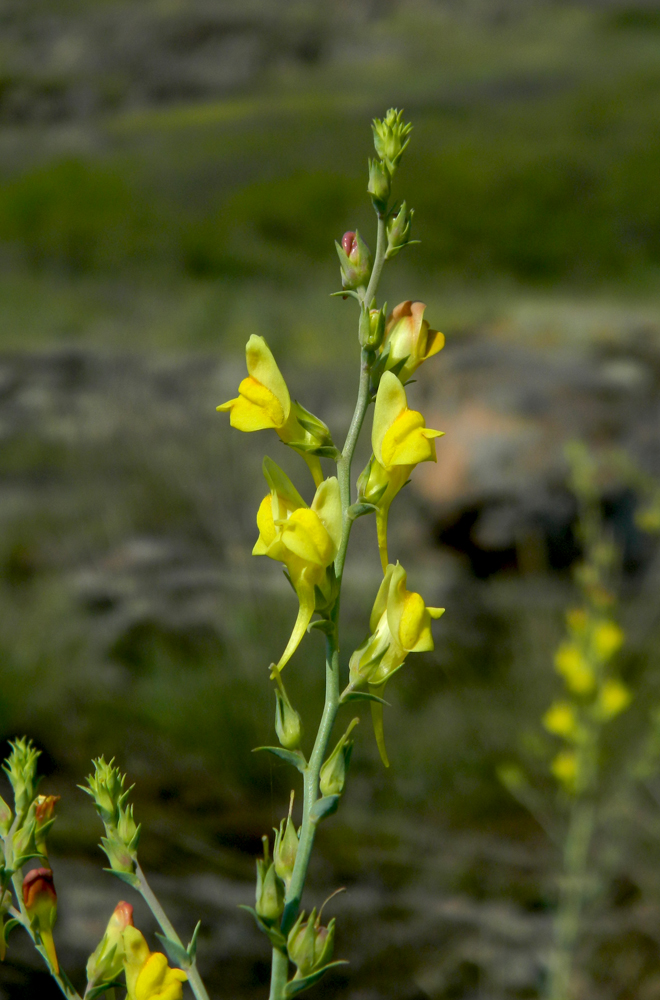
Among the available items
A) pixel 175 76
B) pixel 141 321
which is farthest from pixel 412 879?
pixel 175 76

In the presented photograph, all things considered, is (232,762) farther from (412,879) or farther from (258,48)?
(258,48)

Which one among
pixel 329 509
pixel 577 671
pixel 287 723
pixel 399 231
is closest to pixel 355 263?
pixel 399 231

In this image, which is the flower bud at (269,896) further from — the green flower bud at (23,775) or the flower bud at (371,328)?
the flower bud at (371,328)

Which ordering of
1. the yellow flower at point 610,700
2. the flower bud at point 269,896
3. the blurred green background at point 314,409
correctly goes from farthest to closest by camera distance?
the blurred green background at point 314,409, the yellow flower at point 610,700, the flower bud at point 269,896

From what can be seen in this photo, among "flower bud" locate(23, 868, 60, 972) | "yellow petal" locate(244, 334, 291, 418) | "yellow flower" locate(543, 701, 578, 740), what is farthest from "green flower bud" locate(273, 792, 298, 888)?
"yellow flower" locate(543, 701, 578, 740)

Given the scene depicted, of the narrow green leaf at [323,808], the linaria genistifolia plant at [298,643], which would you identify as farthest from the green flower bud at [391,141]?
the narrow green leaf at [323,808]

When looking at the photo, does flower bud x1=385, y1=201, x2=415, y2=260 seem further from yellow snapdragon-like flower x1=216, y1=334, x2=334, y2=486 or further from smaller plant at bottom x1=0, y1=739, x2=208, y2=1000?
smaller plant at bottom x1=0, y1=739, x2=208, y2=1000
